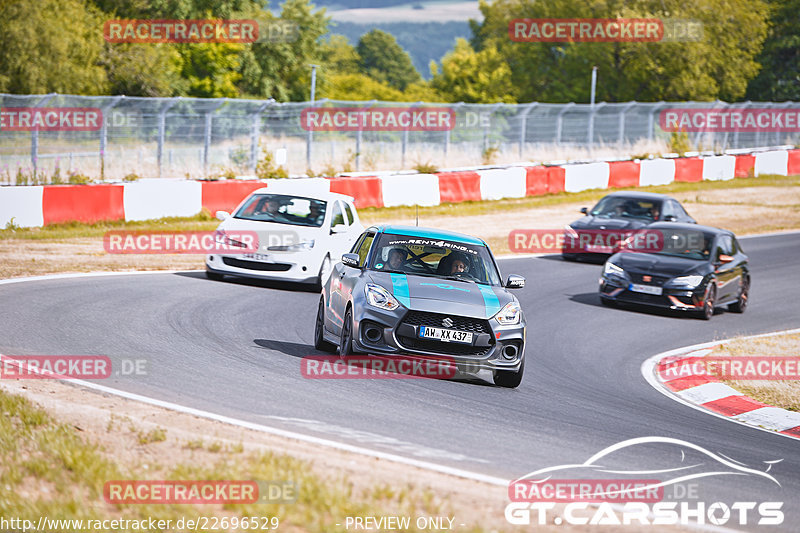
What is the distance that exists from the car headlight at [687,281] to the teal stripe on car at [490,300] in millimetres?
7248

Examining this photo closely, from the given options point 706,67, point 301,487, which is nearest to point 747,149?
point 706,67

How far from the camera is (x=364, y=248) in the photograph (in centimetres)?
1145

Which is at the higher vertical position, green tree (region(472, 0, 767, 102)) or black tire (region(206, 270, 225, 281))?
→ green tree (region(472, 0, 767, 102))

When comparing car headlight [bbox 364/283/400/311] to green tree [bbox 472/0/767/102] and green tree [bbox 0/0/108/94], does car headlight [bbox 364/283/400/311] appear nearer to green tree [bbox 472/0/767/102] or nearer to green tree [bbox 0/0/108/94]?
green tree [bbox 0/0/108/94]

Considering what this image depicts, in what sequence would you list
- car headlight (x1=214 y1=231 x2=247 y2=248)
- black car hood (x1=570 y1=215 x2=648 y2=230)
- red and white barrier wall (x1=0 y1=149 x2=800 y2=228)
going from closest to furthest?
1. car headlight (x1=214 y1=231 x2=247 y2=248)
2. red and white barrier wall (x1=0 y1=149 x2=800 y2=228)
3. black car hood (x1=570 y1=215 x2=648 y2=230)

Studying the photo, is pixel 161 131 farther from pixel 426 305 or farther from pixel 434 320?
pixel 434 320

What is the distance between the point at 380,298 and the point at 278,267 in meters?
6.19

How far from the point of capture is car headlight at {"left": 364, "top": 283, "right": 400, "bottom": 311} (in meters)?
9.91

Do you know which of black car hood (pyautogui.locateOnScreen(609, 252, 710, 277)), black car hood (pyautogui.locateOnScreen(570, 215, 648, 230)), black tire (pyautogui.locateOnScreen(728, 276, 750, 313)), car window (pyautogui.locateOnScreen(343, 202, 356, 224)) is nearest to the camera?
black car hood (pyautogui.locateOnScreen(609, 252, 710, 277))

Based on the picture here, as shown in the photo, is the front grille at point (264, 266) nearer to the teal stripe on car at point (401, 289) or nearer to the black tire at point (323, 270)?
the black tire at point (323, 270)

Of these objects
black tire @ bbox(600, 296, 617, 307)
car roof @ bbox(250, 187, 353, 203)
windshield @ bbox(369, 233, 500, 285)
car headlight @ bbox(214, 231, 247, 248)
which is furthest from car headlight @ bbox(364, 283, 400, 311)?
black tire @ bbox(600, 296, 617, 307)

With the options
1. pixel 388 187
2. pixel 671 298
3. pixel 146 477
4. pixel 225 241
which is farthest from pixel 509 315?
pixel 388 187

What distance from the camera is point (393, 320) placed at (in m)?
9.80

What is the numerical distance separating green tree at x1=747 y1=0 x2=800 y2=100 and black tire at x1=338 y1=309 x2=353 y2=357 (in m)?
69.3
